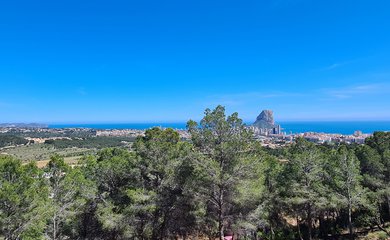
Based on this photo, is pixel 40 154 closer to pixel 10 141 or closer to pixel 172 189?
pixel 10 141

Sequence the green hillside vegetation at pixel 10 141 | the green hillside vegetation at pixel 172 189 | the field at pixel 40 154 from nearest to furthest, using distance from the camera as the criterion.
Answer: the green hillside vegetation at pixel 172 189
the field at pixel 40 154
the green hillside vegetation at pixel 10 141

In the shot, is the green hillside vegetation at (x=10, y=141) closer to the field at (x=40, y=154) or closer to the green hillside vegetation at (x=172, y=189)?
the field at (x=40, y=154)

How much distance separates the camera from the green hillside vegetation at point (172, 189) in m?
11.4

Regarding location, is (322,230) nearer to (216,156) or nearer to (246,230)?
(246,230)

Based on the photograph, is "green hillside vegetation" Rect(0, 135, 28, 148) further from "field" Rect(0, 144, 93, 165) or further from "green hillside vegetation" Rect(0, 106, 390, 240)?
"green hillside vegetation" Rect(0, 106, 390, 240)

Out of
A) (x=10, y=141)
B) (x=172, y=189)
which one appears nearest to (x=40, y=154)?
(x=10, y=141)

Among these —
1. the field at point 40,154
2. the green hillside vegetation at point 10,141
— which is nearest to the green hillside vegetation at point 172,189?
the field at point 40,154

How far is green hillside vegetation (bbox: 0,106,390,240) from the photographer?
37.3 feet

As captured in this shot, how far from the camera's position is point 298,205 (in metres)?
16.6

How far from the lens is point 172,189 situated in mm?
13562

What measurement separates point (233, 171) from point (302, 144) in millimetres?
8571

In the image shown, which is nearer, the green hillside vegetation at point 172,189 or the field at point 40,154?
the green hillside vegetation at point 172,189

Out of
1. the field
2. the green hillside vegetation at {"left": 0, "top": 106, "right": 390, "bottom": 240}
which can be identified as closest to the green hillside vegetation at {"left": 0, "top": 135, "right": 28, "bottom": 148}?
the field

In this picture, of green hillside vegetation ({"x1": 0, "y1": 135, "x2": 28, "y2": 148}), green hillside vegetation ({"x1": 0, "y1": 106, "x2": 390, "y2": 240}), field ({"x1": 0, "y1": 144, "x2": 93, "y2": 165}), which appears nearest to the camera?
green hillside vegetation ({"x1": 0, "y1": 106, "x2": 390, "y2": 240})
